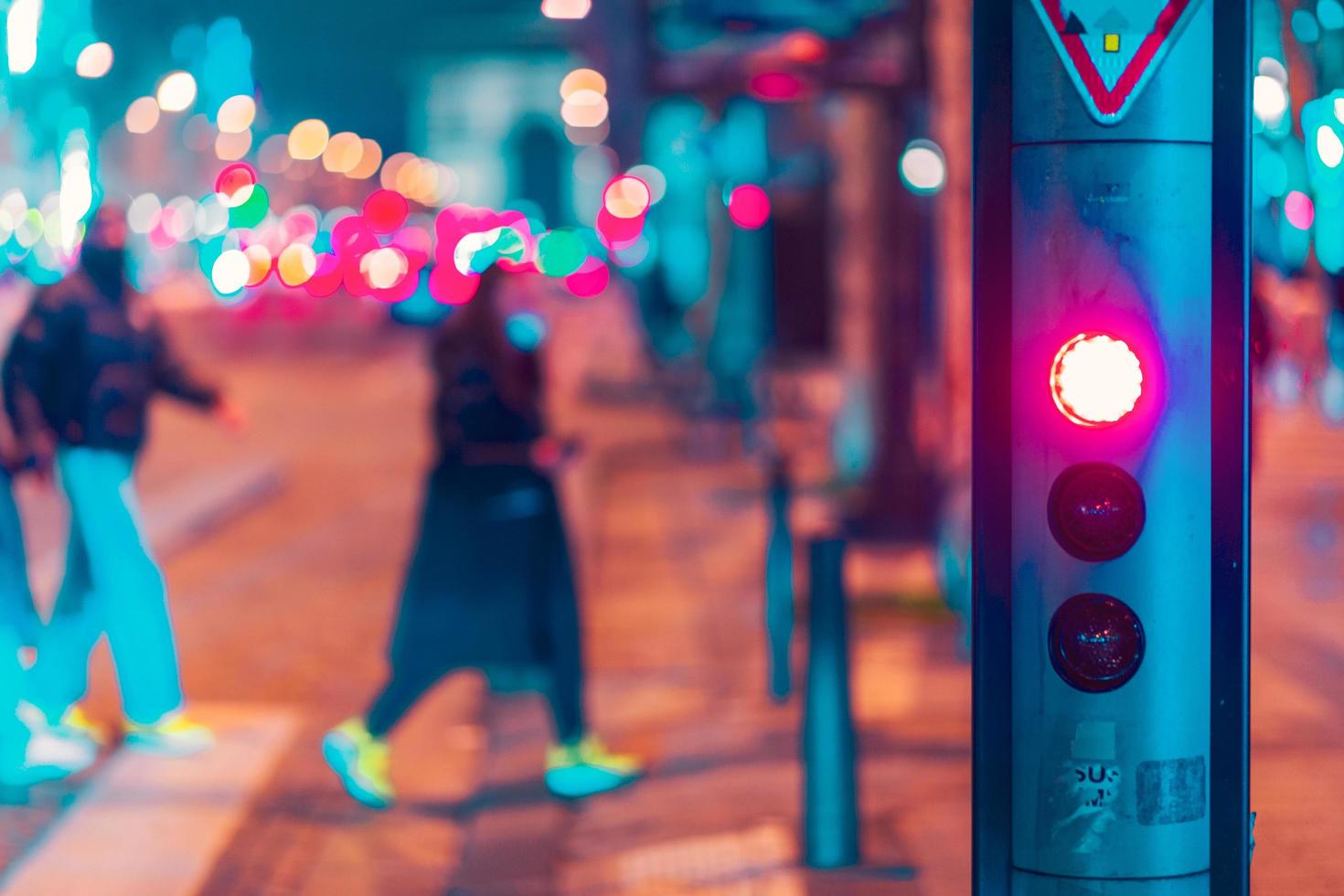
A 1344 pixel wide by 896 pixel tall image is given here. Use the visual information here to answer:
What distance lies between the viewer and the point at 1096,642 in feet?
10.3

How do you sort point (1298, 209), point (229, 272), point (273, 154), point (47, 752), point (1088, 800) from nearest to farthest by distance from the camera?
point (1088, 800), point (47, 752), point (1298, 209), point (229, 272), point (273, 154)

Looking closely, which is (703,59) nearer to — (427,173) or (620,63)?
(620,63)

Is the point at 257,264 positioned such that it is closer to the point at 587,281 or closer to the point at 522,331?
the point at 587,281

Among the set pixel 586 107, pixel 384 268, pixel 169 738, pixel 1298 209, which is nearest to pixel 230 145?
pixel 384 268

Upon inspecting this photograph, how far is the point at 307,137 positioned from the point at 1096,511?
78957 mm

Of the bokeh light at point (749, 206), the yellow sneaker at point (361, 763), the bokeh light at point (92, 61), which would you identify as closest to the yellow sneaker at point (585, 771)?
the yellow sneaker at point (361, 763)

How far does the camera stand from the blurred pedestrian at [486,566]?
6422 millimetres

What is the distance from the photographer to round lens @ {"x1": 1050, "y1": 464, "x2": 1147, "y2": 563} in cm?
308

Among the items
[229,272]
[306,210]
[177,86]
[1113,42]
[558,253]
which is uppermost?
[306,210]

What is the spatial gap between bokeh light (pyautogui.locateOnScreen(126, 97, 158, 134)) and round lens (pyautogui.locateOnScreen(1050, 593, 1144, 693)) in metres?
45.2

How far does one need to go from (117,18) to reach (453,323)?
23.7m

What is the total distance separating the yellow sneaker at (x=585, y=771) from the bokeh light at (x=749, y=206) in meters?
13.5

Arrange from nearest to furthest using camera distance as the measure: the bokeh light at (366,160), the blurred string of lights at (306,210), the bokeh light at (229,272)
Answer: the blurred string of lights at (306,210) → the bokeh light at (229,272) → the bokeh light at (366,160)

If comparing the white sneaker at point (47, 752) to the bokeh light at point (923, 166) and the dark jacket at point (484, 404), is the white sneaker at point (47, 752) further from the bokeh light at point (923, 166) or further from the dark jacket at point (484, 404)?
the bokeh light at point (923, 166)
